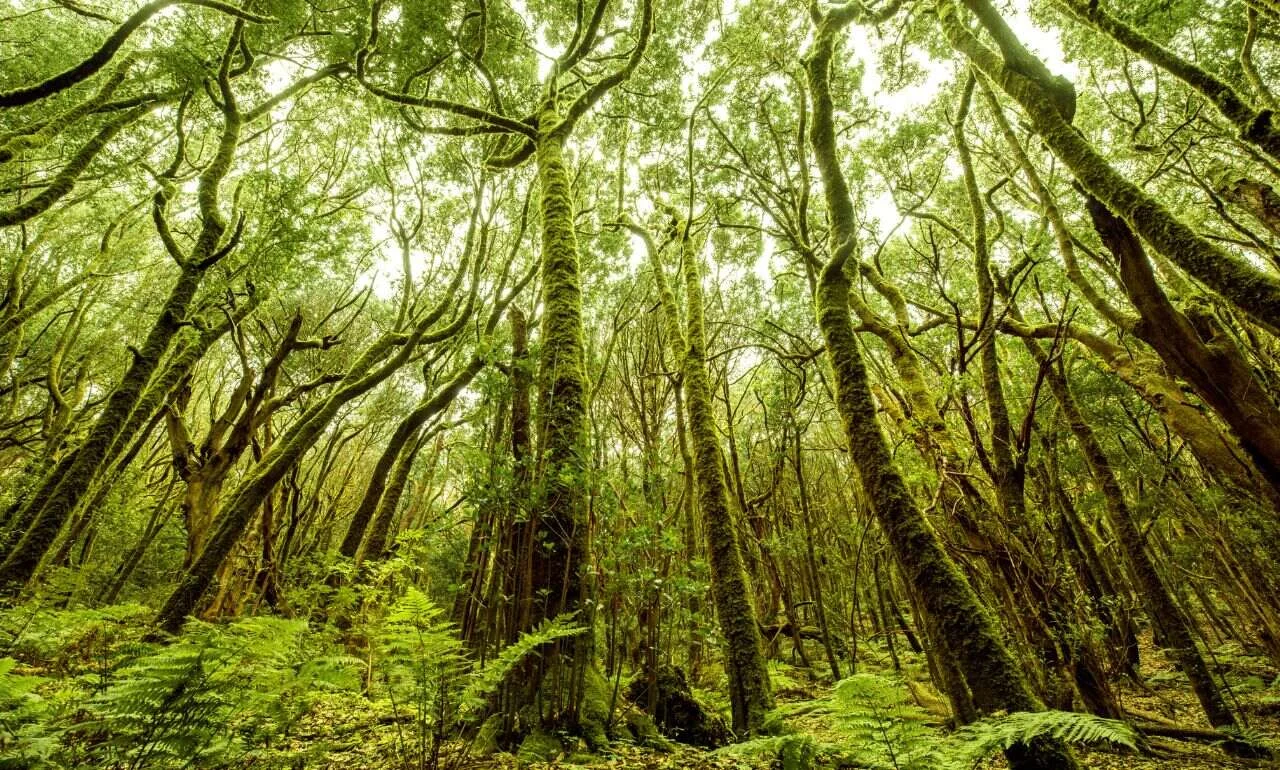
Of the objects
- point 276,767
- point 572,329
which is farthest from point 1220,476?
point 276,767

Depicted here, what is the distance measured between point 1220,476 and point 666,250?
8794 millimetres

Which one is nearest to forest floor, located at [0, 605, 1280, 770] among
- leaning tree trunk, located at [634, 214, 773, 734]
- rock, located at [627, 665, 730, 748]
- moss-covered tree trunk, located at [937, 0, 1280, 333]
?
rock, located at [627, 665, 730, 748]

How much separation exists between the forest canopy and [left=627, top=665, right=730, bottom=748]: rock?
0.04 meters

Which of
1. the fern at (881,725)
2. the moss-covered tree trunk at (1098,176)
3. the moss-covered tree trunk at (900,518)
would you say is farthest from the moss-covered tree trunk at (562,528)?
the moss-covered tree trunk at (1098,176)

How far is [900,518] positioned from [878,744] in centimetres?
124

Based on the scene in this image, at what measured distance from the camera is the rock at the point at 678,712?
15.2 feet

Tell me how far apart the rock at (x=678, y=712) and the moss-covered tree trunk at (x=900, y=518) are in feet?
8.69

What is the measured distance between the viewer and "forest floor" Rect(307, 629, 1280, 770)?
2.79 metres

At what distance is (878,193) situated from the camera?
9711 millimetres

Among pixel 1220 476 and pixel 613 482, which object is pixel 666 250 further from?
pixel 1220 476

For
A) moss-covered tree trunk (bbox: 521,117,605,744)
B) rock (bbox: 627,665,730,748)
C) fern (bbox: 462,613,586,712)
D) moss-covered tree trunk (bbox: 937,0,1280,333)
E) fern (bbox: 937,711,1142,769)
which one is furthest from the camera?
rock (bbox: 627,665,730,748)

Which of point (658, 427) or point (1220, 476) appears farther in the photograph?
point (658, 427)

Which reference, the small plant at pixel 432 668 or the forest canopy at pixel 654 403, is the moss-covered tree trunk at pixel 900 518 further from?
the small plant at pixel 432 668

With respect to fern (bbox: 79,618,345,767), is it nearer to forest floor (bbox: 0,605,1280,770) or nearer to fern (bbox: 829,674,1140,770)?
forest floor (bbox: 0,605,1280,770)
